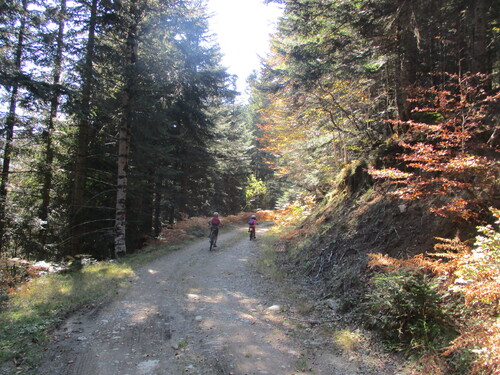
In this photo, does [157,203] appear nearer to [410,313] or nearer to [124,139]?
[124,139]

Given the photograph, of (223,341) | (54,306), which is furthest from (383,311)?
(54,306)

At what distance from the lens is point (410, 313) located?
14.0 ft

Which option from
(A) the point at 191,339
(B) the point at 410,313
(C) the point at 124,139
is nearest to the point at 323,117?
(C) the point at 124,139

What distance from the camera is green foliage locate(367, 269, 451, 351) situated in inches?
156

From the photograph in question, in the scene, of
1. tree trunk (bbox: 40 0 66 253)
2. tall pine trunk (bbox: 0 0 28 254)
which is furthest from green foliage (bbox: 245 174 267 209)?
tall pine trunk (bbox: 0 0 28 254)

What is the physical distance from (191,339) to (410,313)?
340 cm

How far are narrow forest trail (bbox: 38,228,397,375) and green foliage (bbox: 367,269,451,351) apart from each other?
0.52m

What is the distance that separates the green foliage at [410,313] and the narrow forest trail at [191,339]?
0.52 meters

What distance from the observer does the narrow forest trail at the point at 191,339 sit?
3996 millimetres

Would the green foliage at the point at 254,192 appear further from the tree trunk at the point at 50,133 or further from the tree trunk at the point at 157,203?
the tree trunk at the point at 50,133

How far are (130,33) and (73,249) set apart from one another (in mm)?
9201

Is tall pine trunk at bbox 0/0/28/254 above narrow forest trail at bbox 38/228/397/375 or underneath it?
above

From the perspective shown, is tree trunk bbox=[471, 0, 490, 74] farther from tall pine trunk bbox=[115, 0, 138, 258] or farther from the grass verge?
tall pine trunk bbox=[115, 0, 138, 258]

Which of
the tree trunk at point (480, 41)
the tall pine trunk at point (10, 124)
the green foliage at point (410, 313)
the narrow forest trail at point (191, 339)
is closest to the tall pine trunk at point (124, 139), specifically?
the tall pine trunk at point (10, 124)
